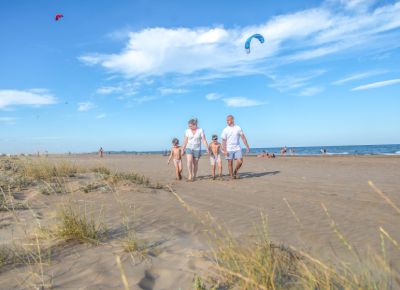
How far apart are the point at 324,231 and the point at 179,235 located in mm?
1855

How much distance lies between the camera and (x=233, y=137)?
10.6m

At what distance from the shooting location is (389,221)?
4.95 meters

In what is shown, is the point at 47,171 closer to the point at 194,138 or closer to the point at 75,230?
the point at 194,138

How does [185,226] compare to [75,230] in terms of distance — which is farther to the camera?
[185,226]

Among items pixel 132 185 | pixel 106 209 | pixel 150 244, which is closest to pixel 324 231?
pixel 150 244

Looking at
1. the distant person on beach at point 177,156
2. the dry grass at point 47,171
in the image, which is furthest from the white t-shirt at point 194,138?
the dry grass at point 47,171

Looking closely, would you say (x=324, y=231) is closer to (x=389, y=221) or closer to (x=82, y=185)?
(x=389, y=221)

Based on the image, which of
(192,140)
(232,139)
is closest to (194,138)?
(192,140)

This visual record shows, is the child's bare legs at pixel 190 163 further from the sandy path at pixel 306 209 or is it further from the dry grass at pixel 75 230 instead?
the dry grass at pixel 75 230

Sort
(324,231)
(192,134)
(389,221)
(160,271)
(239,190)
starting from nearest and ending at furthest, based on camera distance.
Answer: (160,271), (324,231), (389,221), (239,190), (192,134)

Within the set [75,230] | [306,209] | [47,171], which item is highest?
[47,171]

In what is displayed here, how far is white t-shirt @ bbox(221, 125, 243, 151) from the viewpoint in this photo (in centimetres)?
1059

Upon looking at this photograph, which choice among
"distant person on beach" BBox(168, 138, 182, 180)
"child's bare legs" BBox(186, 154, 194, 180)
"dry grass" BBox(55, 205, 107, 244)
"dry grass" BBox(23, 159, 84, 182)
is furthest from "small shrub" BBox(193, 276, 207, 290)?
"distant person on beach" BBox(168, 138, 182, 180)

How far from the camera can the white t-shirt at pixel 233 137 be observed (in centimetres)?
1059
